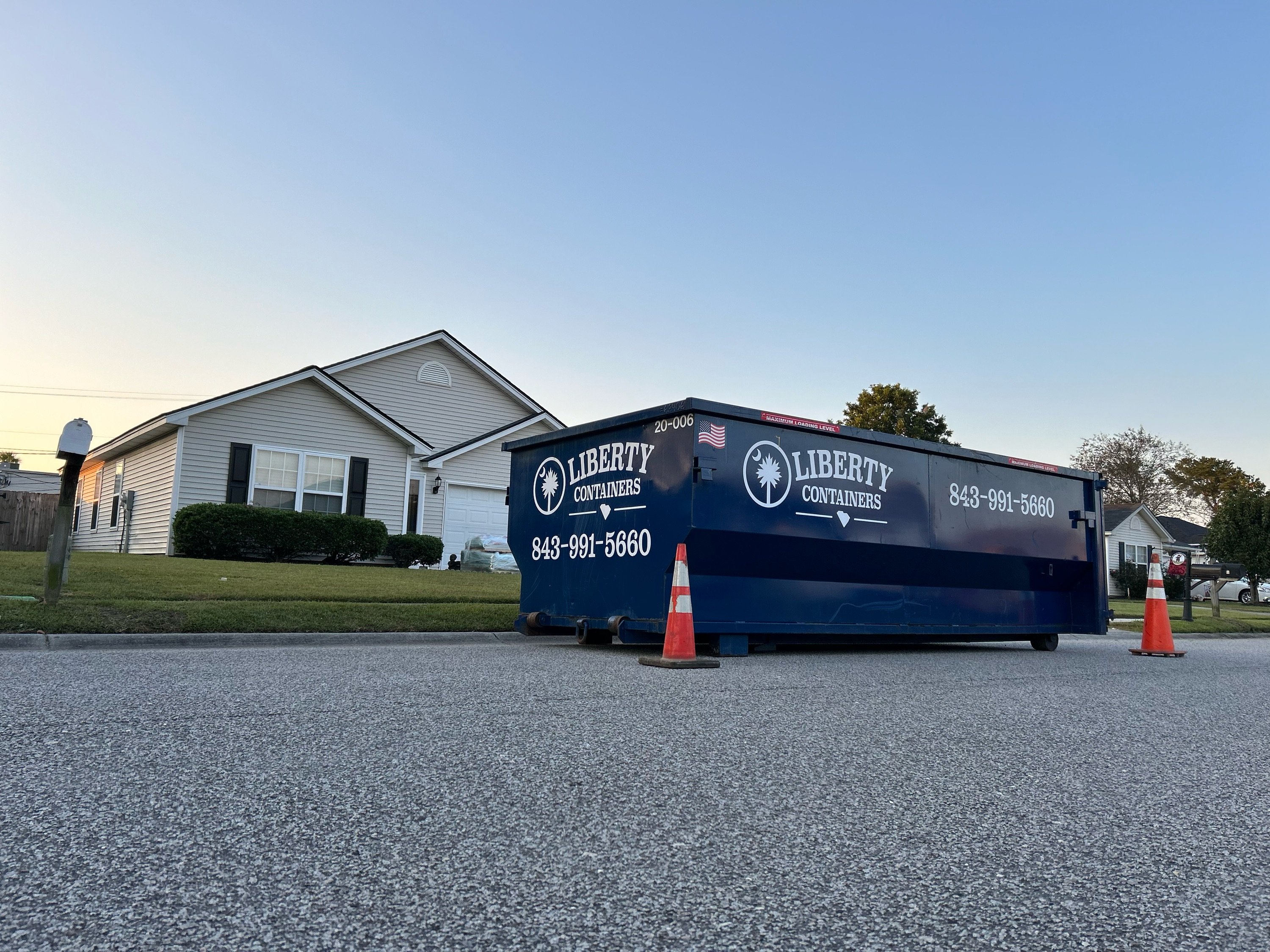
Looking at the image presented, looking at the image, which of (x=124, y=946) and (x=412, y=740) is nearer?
(x=124, y=946)

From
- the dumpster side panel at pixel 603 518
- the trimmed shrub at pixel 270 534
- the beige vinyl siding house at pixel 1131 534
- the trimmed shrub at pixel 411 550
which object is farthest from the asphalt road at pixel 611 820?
the beige vinyl siding house at pixel 1131 534

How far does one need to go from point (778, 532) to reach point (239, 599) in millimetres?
7219

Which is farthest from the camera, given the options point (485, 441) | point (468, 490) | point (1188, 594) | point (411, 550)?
point (468, 490)

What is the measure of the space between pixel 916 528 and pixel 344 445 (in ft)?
55.4

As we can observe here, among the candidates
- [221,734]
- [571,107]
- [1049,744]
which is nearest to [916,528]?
[1049,744]

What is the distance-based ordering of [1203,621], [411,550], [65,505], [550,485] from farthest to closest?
[411,550] → [1203,621] → [550,485] → [65,505]

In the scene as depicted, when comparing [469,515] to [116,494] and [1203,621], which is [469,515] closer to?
[116,494]

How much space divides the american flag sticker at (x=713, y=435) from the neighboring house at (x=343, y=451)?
12.9 metres

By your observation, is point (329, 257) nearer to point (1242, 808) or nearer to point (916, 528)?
point (916, 528)

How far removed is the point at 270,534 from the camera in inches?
793

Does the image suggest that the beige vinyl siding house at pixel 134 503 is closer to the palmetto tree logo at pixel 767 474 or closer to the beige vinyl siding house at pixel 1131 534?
the palmetto tree logo at pixel 767 474

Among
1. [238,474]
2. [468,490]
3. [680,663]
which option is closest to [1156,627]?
[680,663]

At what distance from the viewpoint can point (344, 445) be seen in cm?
2303

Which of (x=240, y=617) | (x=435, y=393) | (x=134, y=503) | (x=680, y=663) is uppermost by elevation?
(x=435, y=393)
